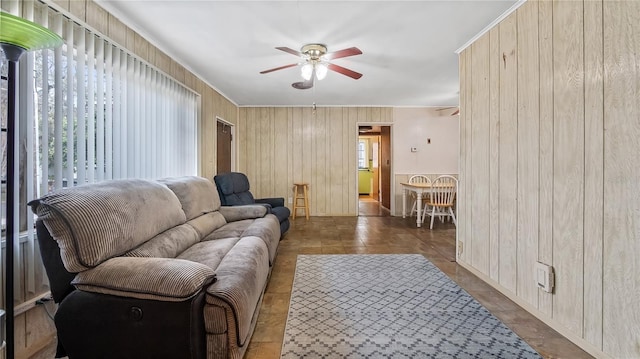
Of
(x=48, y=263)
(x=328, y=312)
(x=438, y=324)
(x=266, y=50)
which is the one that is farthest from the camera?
(x=266, y=50)

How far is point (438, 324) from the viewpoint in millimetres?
1812

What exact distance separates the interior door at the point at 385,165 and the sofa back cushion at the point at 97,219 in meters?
5.15

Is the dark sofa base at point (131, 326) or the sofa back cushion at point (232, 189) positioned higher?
the sofa back cushion at point (232, 189)

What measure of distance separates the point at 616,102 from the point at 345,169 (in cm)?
450

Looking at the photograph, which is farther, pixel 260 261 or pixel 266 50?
pixel 266 50

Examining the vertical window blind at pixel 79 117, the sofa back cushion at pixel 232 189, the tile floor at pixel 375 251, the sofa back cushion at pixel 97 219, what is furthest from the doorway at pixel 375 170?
the sofa back cushion at pixel 97 219

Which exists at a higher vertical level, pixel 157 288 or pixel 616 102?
pixel 616 102

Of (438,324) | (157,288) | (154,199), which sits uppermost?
(154,199)

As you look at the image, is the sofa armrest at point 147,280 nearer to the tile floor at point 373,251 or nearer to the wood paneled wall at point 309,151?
the tile floor at point 373,251

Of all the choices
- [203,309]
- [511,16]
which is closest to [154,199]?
[203,309]

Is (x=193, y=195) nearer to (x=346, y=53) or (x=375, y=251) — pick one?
(x=346, y=53)

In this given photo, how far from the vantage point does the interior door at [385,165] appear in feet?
20.5

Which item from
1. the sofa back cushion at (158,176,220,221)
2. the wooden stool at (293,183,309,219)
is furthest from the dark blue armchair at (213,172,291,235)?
the wooden stool at (293,183,309,219)

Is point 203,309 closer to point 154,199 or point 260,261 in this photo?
point 260,261
